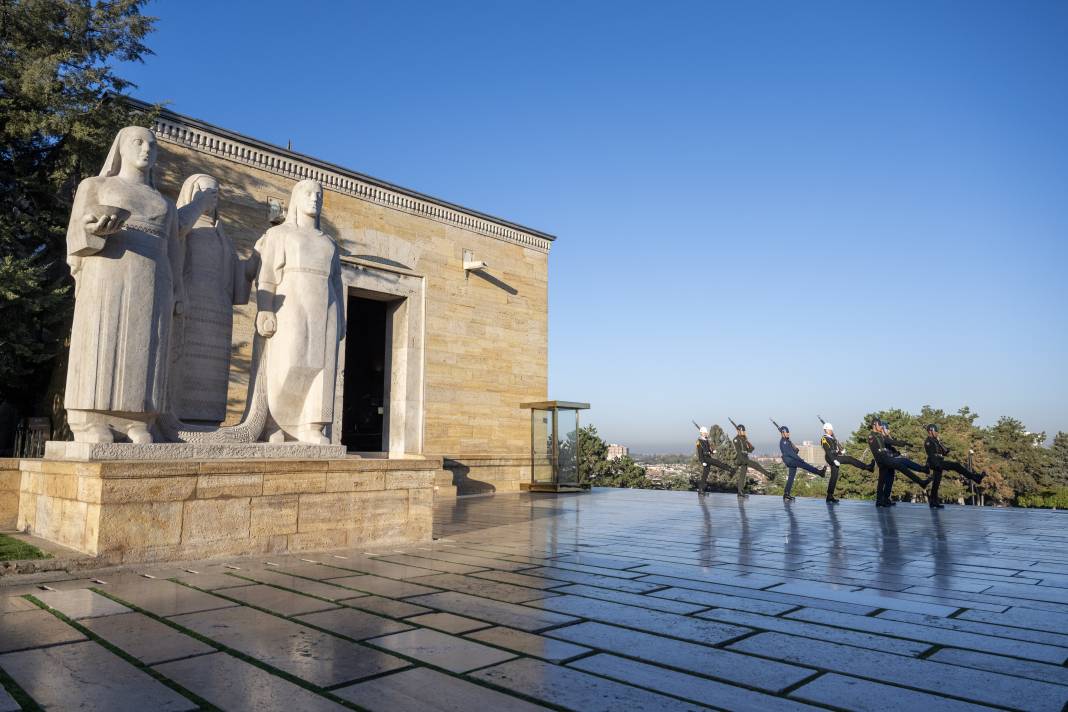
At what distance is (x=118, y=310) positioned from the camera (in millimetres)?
5387

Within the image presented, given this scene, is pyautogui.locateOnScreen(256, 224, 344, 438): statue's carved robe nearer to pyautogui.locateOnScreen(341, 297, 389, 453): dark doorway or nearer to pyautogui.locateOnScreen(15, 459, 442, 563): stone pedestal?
pyautogui.locateOnScreen(15, 459, 442, 563): stone pedestal

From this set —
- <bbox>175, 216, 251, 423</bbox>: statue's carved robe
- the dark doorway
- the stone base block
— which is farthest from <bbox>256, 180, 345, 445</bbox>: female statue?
the dark doorway

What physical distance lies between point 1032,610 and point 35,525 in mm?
7801

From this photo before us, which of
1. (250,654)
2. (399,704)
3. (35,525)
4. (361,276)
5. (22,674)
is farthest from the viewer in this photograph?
(361,276)

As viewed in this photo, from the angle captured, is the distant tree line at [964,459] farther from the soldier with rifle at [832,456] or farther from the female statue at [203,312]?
the female statue at [203,312]

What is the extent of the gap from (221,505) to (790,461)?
11.1m

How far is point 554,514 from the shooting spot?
10.5 m

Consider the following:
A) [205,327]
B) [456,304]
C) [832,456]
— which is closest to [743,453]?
[832,456]

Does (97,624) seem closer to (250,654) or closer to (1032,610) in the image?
(250,654)

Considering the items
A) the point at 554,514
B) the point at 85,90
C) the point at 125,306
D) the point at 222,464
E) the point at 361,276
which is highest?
the point at 85,90

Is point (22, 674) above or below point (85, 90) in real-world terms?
below

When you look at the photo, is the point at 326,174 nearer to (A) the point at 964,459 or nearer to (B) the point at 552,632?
(B) the point at 552,632

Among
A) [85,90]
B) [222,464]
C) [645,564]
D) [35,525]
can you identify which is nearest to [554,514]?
[645,564]

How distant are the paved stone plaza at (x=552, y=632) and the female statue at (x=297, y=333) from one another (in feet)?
4.72
